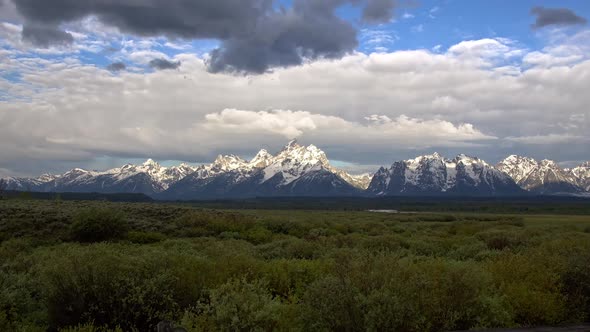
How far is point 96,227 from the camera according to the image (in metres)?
43.1

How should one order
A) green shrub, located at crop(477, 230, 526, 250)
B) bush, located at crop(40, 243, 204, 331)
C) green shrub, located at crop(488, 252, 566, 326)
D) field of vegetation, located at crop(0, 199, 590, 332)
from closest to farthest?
1. field of vegetation, located at crop(0, 199, 590, 332)
2. bush, located at crop(40, 243, 204, 331)
3. green shrub, located at crop(488, 252, 566, 326)
4. green shrub, located at crop(477, 230, 526, 250)

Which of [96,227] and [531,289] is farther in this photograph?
[96,227]

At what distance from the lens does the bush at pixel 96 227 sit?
42.9m

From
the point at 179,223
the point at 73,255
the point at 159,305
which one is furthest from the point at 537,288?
the point at 179,223

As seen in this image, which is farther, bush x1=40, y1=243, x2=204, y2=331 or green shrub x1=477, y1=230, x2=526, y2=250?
green shrub x1=477, y1=230, x2=526, y2=250

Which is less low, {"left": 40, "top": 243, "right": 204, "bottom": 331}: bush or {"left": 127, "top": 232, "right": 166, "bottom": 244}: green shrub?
{"left": 40, "top": 243, "right": 204, "bottom": 331}: bush

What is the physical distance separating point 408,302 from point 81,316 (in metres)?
8.79

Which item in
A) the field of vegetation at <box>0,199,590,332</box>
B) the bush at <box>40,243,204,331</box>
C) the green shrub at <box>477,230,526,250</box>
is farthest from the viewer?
the green shrub at <box>477,230,526,250</box>

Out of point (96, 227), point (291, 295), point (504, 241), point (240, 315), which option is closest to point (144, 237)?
point (96, 227)

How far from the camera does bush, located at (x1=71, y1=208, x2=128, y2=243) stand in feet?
141

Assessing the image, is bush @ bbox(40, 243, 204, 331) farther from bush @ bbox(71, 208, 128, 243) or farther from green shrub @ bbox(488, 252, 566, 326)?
bush @ bbox(71, 208, 128, 243)

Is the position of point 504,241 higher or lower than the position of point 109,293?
lower

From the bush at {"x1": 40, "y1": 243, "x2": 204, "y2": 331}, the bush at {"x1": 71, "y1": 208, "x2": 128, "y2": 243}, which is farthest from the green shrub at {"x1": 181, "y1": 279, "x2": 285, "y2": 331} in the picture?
the bush at {"x1": 71, "y1": 208, "x2": 128, "y2": 243}

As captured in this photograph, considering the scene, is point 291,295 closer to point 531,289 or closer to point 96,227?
point 531,289
